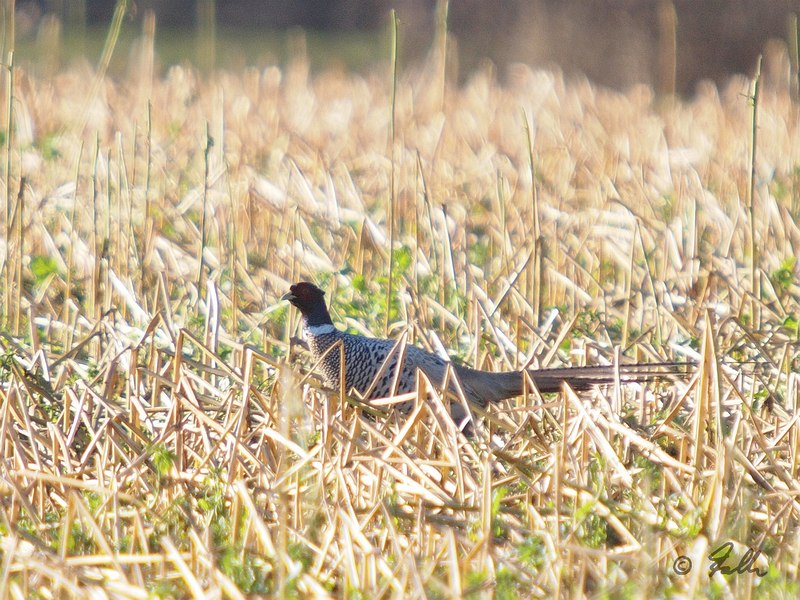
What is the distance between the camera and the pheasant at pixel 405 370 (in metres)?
4.45

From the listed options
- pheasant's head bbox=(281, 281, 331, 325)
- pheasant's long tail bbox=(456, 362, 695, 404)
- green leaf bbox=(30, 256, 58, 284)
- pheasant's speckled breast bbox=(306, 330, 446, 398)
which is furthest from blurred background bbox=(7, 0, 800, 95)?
pheasant's long tail bbox=(456, 362, 695, 404)

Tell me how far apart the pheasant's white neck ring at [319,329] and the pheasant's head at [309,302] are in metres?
0.02

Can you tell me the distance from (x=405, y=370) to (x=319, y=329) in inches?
17.5

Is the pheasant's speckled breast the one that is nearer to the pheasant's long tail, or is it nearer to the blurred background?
the pheasant's long tail

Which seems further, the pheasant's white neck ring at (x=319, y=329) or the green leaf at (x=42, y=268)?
the green leaf at (x=42, y=268)

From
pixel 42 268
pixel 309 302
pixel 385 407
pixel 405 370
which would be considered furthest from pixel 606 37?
pixel 385 407

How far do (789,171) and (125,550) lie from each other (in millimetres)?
7023

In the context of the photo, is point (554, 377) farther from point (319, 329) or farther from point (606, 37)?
point (606, 37)

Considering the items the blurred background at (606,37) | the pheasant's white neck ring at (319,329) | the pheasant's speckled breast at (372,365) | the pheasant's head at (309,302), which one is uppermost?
the blurred background at (606,37)

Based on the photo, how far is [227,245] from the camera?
6711 millimetres

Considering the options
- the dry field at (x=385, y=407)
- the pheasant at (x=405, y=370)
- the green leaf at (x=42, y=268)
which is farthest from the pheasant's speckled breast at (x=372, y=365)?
the green leaf at (x=42, y=268)

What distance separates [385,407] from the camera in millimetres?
4180

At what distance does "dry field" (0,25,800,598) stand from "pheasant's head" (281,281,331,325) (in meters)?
0.24

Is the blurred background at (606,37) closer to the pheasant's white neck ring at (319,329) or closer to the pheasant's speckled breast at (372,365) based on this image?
the pheasant's white neck ring at (319,329)
